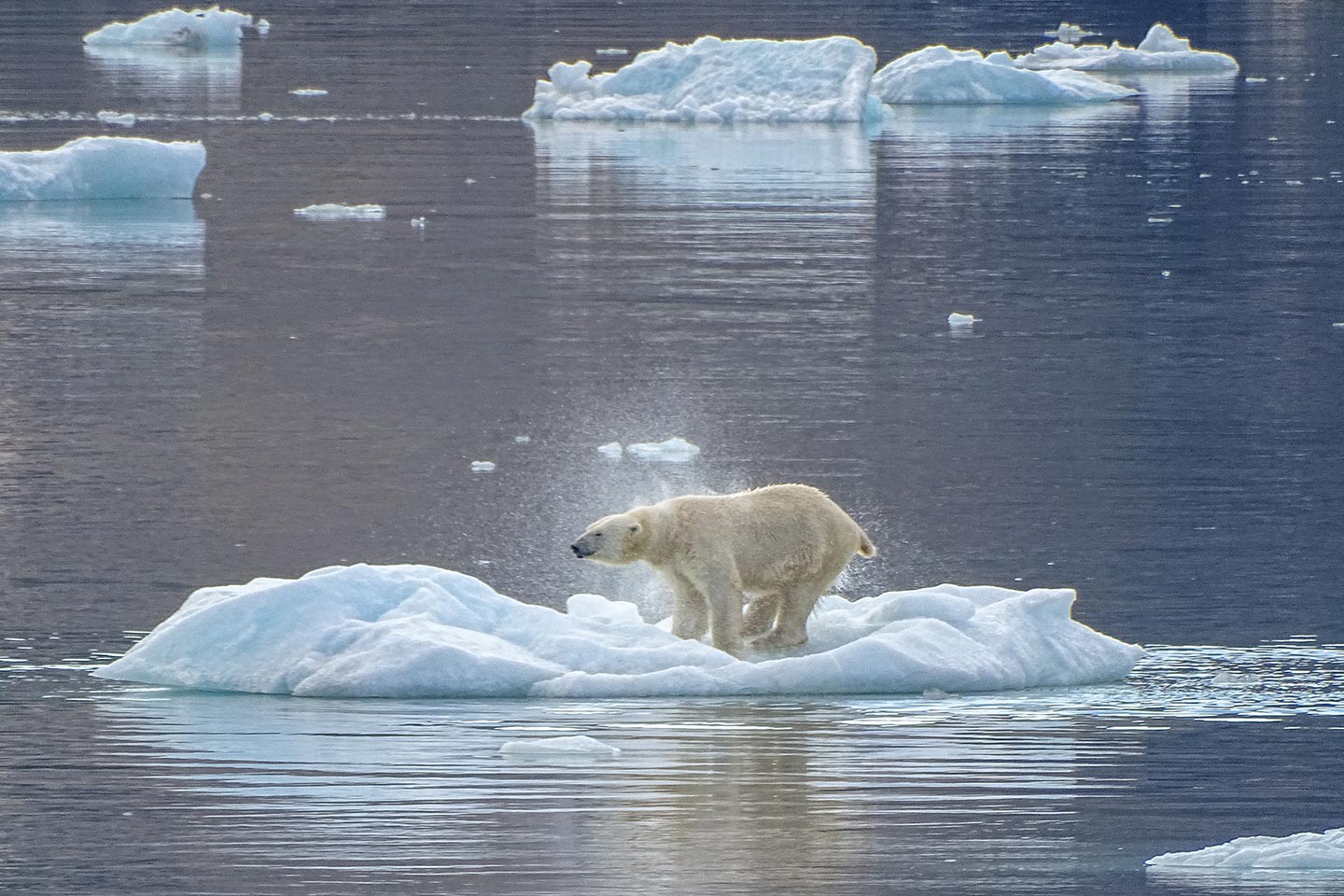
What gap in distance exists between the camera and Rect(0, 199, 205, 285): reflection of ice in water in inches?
771

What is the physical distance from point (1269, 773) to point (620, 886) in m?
2.34

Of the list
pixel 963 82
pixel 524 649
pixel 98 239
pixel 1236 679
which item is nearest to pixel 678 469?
pixel 524 649

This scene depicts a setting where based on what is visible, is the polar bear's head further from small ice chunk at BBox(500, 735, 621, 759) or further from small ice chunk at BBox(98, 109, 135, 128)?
small ice chunk at BBox(98, 109, 135, 128)

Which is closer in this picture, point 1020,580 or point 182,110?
point 1020,580

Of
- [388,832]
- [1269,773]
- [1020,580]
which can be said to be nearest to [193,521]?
[1020,580]

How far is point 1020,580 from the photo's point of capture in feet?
34.1

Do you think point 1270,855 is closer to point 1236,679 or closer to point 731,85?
point 1236,679

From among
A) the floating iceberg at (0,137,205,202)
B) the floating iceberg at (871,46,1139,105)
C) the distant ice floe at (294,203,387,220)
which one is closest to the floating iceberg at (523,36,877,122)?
the floating iceberg at (871,46,1139,105)

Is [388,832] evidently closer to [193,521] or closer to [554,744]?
[554,744]

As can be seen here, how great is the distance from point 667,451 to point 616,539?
13.5 feet

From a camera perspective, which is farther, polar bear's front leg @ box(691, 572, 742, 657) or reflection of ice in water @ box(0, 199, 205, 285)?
reflection of ice in water @ box(0, 199, 205, 285)

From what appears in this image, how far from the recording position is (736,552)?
9016mm

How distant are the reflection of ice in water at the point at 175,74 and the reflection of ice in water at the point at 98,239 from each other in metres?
11.3

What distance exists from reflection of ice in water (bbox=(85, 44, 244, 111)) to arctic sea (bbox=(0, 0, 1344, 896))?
18.2 feet
